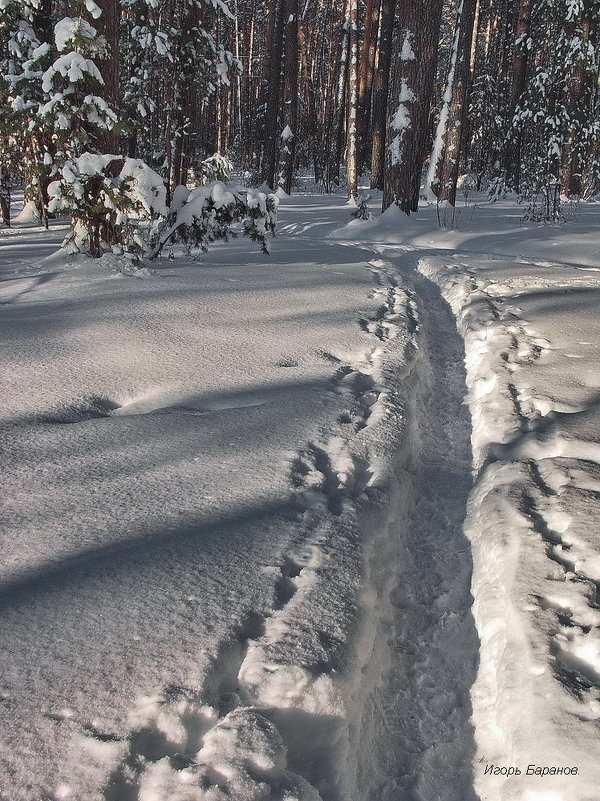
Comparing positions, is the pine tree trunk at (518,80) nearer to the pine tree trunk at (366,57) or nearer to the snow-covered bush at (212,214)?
the pine tree trunk at (366,57)

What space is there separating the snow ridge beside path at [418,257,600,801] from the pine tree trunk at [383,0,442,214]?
7953 millimetres

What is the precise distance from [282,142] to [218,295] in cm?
1322

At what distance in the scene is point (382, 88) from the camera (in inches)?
703

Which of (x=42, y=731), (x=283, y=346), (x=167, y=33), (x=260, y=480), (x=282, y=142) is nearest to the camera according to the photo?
(x=42, y=731)

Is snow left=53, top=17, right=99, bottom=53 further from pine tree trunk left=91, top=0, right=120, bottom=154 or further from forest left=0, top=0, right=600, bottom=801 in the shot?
pine tree trunk left=91, top=0, right=120, bottom=154

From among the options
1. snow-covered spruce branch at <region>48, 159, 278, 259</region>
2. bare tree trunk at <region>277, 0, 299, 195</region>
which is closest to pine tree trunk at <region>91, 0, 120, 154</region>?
snow-covered spruce branch at <region>48, 159, 278, 259</region>

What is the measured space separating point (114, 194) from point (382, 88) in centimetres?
1510

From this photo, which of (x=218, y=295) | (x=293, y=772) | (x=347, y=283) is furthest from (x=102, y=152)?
(x=293, y=772)

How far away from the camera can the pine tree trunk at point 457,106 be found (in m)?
12.7

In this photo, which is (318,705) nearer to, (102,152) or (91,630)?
(91,630)

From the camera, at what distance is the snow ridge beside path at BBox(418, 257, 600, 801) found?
4.30 feet

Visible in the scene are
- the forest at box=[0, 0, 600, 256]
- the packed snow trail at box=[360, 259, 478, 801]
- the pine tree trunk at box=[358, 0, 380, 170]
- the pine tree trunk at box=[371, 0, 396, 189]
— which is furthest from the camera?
the pine tree trunk at box=[358, 0, 380, 170]

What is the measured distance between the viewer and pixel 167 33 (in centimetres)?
1072

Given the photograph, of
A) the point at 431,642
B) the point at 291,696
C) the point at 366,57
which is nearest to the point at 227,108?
the point at 366,57
